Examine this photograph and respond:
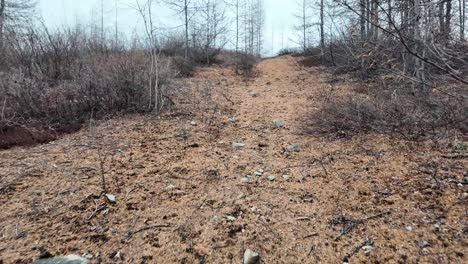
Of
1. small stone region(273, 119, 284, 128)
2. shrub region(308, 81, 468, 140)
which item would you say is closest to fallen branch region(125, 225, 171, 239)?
shrub region(308, 81, 468, 140)

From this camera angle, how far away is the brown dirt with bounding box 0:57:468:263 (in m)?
2.10

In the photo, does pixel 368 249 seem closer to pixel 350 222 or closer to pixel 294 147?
pixel 350 222

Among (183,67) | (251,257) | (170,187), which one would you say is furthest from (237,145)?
(183,67)

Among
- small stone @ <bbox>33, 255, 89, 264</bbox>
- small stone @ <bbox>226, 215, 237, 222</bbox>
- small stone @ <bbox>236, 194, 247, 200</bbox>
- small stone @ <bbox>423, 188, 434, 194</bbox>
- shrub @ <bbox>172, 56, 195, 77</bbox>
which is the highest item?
shrub @ <bbox>172, 56, 195, 77</bbox>

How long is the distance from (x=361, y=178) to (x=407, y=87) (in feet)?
13.3

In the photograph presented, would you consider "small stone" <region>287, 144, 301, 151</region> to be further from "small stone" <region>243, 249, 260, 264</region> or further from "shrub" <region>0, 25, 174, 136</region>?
"shrub" <region>0, 25, 174, 136</region>

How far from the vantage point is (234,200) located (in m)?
2.69

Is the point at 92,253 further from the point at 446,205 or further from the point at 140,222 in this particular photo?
the point at 446,205

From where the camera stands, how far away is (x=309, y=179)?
2.99 metres

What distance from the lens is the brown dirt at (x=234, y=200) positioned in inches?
82.5

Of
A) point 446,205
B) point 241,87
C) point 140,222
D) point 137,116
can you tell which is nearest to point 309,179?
point 446,205

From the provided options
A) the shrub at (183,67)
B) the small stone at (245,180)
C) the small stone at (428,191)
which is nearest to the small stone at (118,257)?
the small stone at (245,180)

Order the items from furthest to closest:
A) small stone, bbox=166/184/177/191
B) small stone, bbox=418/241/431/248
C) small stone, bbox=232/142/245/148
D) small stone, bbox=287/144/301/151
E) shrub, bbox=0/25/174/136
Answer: shrub, bbox=0/25/174/136 → small stone, bbox=232/142/245/148 → small stone, bbox=287/144/301/151 → small stone, bbox=166/184/177/191 → small stone, bbox=418/241/431/248

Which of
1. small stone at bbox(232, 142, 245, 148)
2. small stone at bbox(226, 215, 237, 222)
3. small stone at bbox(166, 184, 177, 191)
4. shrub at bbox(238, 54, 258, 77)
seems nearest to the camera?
small stone at bbox(226, 215, 237, 222)
